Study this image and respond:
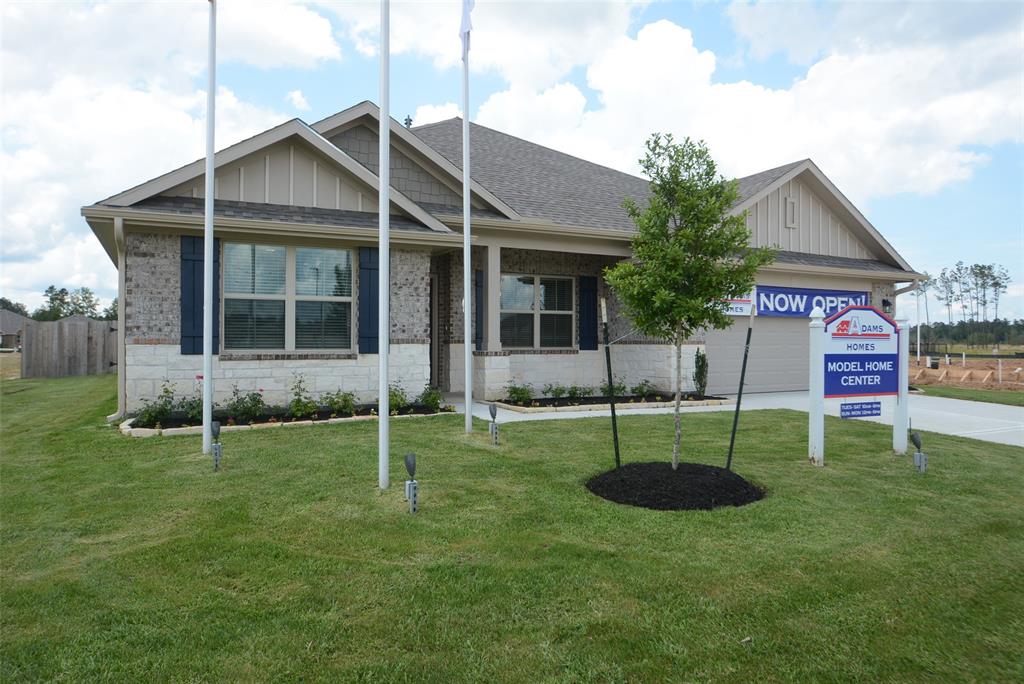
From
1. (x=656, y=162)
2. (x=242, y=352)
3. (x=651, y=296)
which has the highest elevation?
(x=656, y=162)

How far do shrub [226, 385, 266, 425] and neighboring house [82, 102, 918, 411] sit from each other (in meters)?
0.21

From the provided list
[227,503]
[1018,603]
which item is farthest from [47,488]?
[1018,603]

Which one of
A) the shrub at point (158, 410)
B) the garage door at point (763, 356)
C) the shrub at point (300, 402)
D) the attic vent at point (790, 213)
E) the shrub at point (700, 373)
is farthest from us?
the attic vent at point (790, 213)

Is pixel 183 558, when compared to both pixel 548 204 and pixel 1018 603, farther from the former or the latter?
pixel 548 204

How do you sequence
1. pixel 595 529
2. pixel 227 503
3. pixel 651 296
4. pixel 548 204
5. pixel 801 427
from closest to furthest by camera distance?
pixel 595 529
pixel 227 503
pixel 651 296
pixel 801 427
pixel 548 204

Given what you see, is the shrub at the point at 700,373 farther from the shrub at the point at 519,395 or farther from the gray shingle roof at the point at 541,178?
the shrub at the point at 519,395

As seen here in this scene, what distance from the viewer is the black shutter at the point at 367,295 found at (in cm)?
1111

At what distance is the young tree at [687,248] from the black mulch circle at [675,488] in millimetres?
523

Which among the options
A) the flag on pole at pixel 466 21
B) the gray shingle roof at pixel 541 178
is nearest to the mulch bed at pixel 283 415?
the gray shingle roof at pixel 541 178

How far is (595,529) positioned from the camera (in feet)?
15.8

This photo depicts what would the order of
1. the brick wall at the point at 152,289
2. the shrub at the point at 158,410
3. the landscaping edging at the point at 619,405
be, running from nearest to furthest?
the shrub at the point at 158,410 → the brick wall at the point at 152,289 → the landscaping edging at the point at 619,405

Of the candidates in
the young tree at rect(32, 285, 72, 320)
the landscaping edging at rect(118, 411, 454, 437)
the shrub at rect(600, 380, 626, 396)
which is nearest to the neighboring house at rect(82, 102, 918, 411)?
the shrub at rect(600, 380, 626, 396)

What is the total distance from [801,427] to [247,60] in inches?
Answer: 393

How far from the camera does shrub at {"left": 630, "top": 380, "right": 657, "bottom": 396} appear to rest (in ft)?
46.0
